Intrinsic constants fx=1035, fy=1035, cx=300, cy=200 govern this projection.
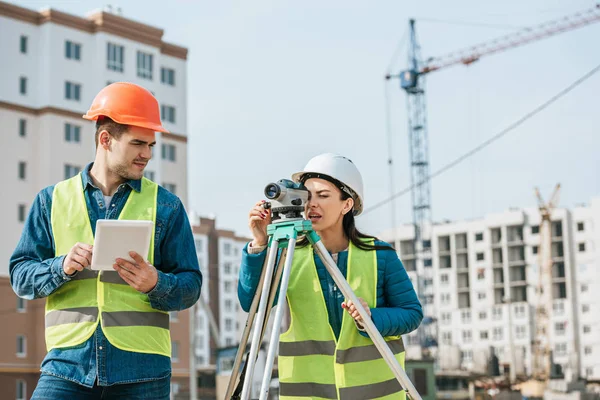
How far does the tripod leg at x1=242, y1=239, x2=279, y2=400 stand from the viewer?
4.25 m

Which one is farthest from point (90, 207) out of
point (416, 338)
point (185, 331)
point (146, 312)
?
point (416, 338)

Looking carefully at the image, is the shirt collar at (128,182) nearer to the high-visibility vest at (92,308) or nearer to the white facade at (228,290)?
the high-visibility vest at (92,308)

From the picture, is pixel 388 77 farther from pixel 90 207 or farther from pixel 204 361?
pixel 90 207

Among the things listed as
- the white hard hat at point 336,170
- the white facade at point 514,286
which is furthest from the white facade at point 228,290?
the white hard hat at point 336,170

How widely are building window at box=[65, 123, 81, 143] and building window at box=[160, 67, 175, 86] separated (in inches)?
279

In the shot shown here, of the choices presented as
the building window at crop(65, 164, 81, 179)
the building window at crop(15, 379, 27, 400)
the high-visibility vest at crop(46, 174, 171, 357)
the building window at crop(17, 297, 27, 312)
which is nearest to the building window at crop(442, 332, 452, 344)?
the building window at crop(65, 164, 81, 179)

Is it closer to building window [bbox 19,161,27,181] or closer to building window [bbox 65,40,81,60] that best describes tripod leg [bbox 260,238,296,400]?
building window [bbox 19,161,27,181]

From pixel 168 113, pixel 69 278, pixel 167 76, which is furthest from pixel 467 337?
pixel 69 278

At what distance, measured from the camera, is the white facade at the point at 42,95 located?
190 ft

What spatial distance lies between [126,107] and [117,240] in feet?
2.22

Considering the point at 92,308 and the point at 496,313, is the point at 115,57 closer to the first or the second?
the point at 92,308

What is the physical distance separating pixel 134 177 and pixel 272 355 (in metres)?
0.94

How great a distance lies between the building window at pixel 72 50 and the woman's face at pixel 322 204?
57172mm

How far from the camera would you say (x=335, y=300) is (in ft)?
15.7
